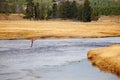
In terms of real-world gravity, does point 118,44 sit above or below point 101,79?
above

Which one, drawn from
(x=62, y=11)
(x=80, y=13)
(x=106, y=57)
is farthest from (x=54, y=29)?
(x=106, y=57)

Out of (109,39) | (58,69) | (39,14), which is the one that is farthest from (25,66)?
(109,39)

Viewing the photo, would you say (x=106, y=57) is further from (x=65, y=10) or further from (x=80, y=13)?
(x=65, y=10)

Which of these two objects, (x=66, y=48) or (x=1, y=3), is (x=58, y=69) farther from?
(x=1, y=3)

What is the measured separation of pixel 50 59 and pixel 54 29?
41 centimetres

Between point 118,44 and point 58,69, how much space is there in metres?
0.85

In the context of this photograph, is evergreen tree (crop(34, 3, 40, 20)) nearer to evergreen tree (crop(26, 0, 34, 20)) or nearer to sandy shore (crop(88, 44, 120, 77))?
evergreen tree (crop(26, 0, 34, 20))

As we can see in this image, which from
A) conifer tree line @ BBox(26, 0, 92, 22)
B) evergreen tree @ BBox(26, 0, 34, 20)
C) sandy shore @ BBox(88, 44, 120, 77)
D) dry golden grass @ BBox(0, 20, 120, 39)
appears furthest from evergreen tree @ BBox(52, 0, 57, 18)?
sandy shore @ BBox(88, 44, 120, 77)

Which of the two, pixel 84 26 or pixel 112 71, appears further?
pixel 84 26

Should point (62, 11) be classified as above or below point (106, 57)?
above

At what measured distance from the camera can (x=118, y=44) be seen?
5520 millimetres

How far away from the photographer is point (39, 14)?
5641 mm

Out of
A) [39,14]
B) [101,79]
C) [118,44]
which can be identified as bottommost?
[101,79]

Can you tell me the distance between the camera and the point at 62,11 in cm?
564
